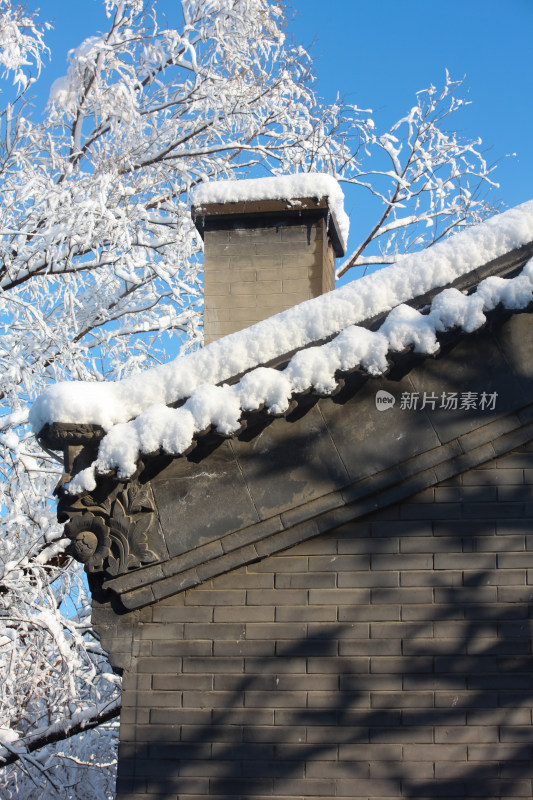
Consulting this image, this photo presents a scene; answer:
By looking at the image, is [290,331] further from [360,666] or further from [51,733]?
[51,733]

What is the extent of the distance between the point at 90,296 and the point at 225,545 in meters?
8.53

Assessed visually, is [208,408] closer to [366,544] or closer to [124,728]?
[366,544]

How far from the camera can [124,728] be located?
5.19m

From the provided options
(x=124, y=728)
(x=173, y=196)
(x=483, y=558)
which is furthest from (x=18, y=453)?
(x=483, y=558)

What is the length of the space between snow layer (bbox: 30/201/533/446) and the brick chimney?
177 centimetres

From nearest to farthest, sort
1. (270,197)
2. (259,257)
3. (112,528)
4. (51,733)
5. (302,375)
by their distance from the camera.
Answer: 1. (302,375)
2. (112,528)
3. (270,197)
4. (259,257)
5. (51,733)

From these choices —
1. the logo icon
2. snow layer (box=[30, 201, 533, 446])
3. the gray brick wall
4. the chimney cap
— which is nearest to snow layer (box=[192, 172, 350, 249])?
the chimney cap

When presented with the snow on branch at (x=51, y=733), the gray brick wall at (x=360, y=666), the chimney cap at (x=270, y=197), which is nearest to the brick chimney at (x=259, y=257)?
the chimney cap at (x=270, y=197)

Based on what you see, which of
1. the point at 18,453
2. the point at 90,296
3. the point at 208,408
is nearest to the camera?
the point at 208,408

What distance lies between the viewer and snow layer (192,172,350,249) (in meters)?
7.02

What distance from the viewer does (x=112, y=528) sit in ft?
17.3

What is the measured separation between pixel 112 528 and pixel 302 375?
1.44 meters

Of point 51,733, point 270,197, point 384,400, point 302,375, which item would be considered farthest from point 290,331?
point 51,733

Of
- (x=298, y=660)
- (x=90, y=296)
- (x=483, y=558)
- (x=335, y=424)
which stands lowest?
(x=298, y=660)
